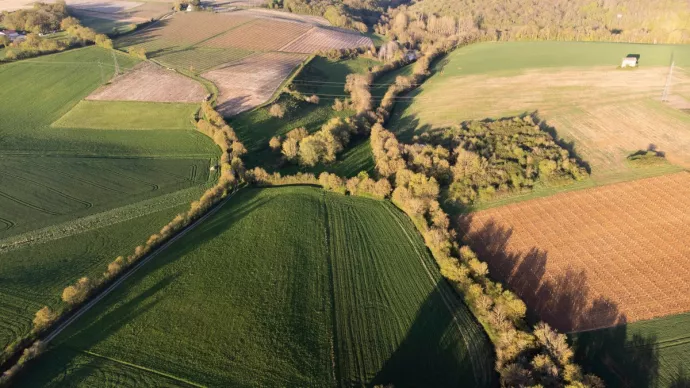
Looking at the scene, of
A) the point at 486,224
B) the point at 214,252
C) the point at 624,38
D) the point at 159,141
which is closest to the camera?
the point at 214,252

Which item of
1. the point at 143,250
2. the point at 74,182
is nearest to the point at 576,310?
the point at 143,250

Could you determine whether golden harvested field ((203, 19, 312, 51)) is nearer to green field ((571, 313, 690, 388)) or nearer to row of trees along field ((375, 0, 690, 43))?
row of trees along field ((375, 0, 690, 43))

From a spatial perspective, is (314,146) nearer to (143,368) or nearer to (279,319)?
(279,319)

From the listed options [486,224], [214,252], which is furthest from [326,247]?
[486,224]

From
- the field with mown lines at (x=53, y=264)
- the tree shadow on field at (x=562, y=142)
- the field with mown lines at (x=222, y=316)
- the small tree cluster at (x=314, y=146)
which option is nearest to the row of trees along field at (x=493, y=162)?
the tree shadow on field at (x=562, y=142)

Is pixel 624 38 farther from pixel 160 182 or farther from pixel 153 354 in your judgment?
pixel 153 354
